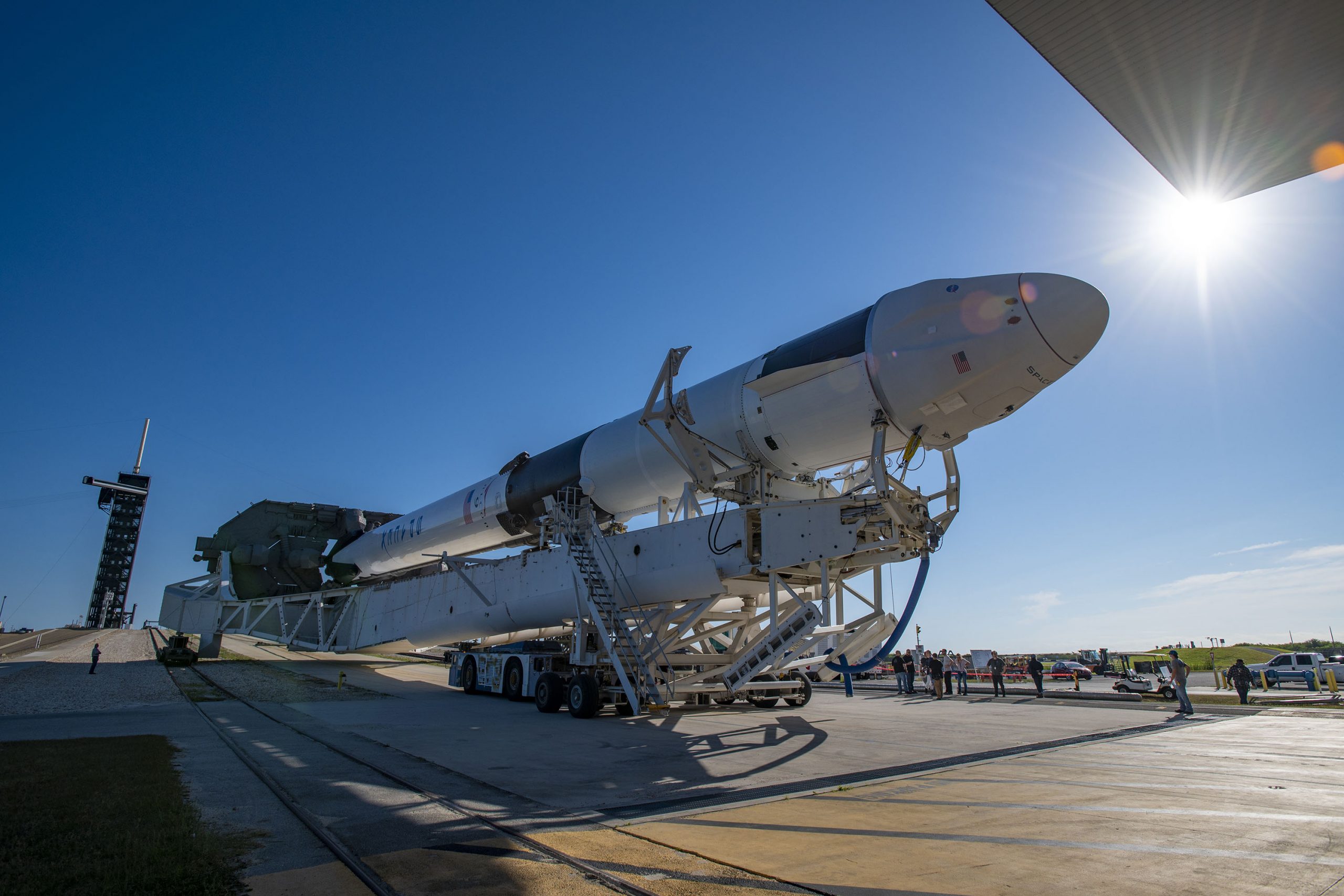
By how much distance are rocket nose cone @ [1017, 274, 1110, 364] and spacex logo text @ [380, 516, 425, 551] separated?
53.5 feet

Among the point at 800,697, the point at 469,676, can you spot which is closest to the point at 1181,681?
the point at 800,697

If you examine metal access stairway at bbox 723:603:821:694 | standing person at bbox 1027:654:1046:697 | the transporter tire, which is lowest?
the transporter tire

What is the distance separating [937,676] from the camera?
17.6m

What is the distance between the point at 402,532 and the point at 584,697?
10955 millimetres

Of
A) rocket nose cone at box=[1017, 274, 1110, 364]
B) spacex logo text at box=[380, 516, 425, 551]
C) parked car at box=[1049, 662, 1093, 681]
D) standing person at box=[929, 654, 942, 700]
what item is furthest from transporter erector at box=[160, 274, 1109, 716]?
parked car at box=[1049, 662, 1093, 681]

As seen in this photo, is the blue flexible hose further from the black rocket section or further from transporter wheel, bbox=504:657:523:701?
transporter wheel, bbox=504:657:523:701

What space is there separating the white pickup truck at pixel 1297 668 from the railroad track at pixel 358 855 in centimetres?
2587

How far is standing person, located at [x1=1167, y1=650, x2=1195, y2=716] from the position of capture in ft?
42.4

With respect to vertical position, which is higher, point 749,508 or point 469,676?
point 749,508

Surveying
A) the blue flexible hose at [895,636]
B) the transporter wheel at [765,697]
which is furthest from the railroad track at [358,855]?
the transporter wheel at [765,697]

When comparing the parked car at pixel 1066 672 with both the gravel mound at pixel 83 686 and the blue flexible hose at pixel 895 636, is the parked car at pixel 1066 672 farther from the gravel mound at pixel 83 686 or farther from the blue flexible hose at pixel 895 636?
the gravel mound at pixel 83 686

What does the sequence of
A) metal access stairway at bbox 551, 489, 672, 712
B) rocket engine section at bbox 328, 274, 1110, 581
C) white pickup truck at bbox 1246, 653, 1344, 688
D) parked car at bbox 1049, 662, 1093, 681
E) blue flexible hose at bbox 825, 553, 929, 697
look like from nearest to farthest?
rocket engine section at bbox 328, 274, 1110, 581 < blue flexible hose at bbox 825, 553, 929, 697 < metal access stairway at bbox 551, 489, 672, 712 < white pickup truck at bbox 1246, 653, 1344, 688 < parked car at bbox 1049, 662, 1093, 681

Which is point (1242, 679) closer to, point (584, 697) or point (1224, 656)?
point (584, 697)

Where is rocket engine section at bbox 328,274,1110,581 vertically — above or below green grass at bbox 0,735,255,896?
above
